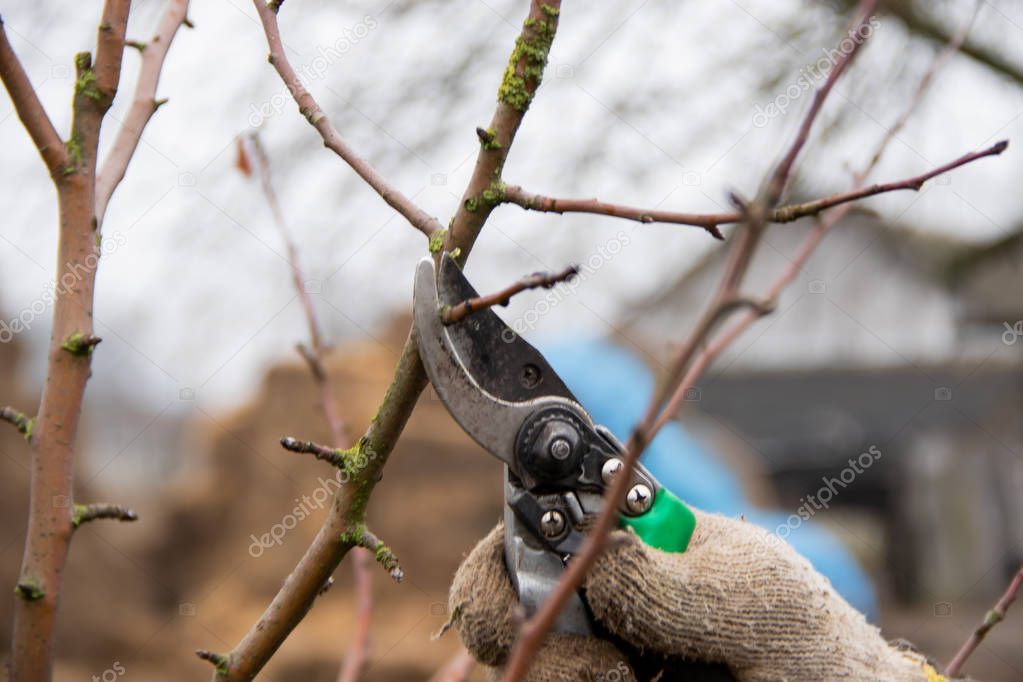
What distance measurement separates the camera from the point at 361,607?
1286 millimetres

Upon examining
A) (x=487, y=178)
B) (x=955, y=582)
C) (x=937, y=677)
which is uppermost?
(x=955, y=582)

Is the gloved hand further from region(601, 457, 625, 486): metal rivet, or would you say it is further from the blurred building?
the blurred building

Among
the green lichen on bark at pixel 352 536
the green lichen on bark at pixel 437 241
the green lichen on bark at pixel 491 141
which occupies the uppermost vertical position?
the green lichen on bark at pixel 491 141

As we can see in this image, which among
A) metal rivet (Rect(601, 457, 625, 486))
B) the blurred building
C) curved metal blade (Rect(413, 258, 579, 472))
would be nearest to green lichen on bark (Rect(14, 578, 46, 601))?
curved metal blade (Rect(413, 258, 579, 472))

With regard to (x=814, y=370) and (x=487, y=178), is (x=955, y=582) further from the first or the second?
(x=487, y=178)

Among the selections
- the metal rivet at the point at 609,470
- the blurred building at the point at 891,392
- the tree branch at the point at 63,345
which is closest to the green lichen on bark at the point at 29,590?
the tree branch at the point at 63,345

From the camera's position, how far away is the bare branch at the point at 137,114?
3.69 ft

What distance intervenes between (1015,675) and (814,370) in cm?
862

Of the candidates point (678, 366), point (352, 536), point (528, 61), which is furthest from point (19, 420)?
point (678, 366)

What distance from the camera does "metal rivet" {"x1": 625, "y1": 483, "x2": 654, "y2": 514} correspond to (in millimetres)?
978

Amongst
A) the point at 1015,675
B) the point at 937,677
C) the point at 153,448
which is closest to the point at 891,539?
the point at 1015,675

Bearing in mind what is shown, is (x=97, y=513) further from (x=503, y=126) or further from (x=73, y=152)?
(x=503, y=126)

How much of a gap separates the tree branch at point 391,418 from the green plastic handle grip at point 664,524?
10.2 inches

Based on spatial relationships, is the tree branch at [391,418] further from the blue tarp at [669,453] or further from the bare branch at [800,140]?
the blue tarp at [669,453]
